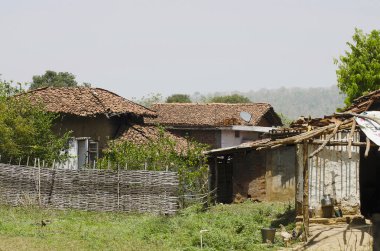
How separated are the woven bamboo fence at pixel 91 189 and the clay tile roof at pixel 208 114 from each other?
14886 millimetres

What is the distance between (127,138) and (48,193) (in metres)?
5.92

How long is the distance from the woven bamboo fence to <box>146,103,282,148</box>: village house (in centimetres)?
1258

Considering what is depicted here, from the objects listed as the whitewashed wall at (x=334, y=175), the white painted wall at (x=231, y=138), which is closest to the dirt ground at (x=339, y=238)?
the whitewashed wall at (x=334, y=175)

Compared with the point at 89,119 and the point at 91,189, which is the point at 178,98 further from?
the point at 91,189

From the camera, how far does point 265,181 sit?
2411 centimetres

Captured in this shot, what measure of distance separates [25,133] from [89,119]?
13.6ft

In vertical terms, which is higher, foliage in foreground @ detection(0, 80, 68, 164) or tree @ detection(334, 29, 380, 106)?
tree @ detection(334, 29, 380, 106)

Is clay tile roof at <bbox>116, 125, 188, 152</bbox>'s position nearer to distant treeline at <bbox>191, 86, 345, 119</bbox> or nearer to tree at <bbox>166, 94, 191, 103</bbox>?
tree at <bbox>166, 94, 191, 103</bbox>

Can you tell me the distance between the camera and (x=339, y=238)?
1377cm

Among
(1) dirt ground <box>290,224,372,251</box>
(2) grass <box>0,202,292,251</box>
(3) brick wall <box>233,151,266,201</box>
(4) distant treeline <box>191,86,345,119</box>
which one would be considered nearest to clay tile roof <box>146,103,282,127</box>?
(3) brick wall <box>233,151,266,201</box>

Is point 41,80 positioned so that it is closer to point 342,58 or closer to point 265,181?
point 342,58

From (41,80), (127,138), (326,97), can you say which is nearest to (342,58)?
(127,138)

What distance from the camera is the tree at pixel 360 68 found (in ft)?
102

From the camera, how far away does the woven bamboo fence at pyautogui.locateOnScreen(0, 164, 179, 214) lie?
19312 millimetres
